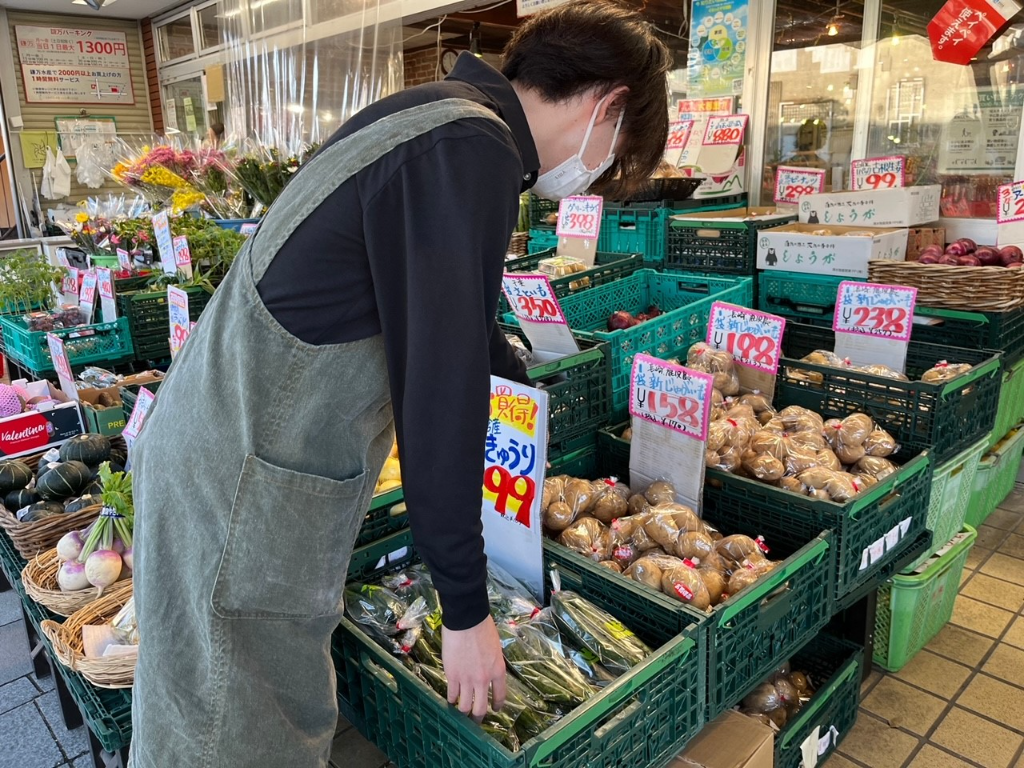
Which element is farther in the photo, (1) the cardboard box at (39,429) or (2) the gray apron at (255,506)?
(1) the cardboard box at (39,429)

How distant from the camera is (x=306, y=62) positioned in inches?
227

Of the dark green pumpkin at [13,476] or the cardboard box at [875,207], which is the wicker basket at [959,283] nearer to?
the cardboard box at [875,207]

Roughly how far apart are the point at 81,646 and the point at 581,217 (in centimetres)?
263

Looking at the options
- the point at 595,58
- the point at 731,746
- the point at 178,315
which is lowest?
the point at 731,746

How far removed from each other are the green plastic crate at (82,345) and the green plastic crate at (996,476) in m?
3.99

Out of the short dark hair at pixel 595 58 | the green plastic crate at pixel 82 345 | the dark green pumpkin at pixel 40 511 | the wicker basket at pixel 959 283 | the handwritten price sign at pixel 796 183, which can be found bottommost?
the dark green pumpkin at pixel 40 511

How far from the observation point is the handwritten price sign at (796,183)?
13.0 ft

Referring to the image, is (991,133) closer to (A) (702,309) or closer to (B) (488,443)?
(A) (702,309)

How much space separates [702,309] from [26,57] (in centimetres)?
975

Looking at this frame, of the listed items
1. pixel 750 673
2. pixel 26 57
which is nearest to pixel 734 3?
pixel 750 673

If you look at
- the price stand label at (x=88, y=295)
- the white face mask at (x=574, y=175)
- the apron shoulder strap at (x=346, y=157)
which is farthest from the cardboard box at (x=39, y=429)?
the white face mask at (x=574, y=175)

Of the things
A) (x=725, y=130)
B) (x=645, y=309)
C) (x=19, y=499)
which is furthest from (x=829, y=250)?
(x=19, y=499)

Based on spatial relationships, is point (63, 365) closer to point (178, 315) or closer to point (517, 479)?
point (178, 315)

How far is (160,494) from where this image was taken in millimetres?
1169
